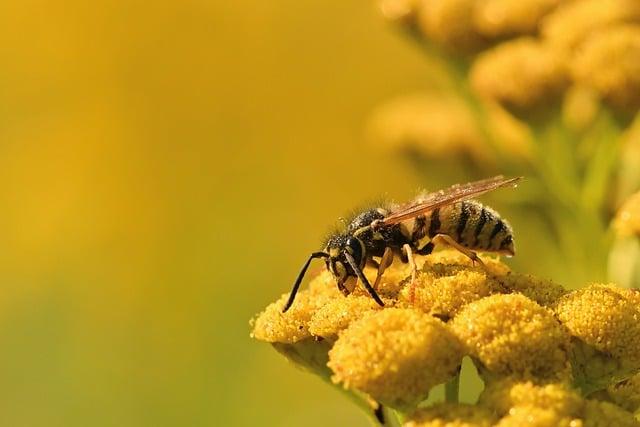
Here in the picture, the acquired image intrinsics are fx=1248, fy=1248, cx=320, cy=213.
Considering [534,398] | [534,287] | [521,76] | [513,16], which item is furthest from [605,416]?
[513,16]

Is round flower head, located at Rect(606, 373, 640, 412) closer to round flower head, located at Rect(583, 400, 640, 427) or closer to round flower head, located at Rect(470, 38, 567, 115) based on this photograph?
round flower head, located at Rect(583, 400, 640, 427)

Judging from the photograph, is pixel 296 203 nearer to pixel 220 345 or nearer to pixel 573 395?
pixel 220 345

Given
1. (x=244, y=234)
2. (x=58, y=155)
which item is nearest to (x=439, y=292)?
(x=244, y=234)

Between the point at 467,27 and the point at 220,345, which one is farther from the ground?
the point at 467,27

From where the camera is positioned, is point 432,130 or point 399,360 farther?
point 432,130

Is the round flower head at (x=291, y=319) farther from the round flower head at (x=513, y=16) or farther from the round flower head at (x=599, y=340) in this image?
the round flower head at (x=513, y=16)

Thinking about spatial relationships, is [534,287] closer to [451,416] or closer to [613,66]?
[451,416]
